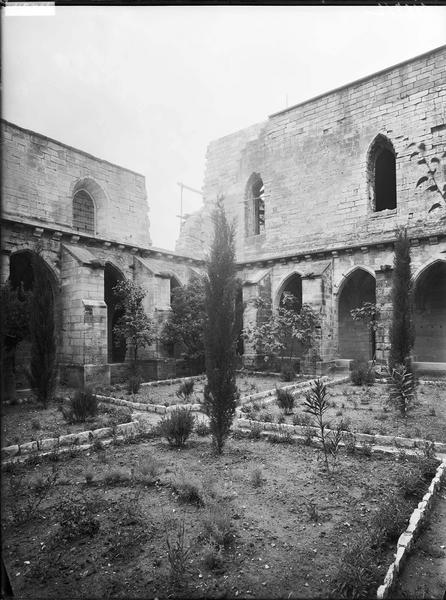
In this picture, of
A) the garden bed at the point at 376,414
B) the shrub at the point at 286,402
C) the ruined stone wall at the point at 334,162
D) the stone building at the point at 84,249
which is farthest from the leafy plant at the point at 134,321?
the shrub at the point at 286,402

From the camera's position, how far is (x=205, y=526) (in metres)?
3.23

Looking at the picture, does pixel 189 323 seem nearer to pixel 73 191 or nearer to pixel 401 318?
pixel 401 318

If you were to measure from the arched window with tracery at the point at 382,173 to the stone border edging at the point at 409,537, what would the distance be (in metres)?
12.7

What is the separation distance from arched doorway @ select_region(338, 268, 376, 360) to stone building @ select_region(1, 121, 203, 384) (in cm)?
623

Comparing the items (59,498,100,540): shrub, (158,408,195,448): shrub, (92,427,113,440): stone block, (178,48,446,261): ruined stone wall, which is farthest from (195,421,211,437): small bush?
(178,48,446,261): ruined stone wall

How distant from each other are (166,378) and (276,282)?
19.7 ft

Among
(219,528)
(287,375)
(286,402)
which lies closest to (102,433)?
(286,402)

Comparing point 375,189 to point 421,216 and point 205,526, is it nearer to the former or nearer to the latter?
point 421,216

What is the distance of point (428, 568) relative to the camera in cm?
299

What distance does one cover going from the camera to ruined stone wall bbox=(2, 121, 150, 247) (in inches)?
472

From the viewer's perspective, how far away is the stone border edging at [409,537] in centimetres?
259

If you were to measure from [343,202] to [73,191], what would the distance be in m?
10.4

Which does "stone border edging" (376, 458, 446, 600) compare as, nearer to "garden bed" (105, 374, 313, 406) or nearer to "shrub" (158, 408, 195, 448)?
"shrub" (158, 408, 195, 448)

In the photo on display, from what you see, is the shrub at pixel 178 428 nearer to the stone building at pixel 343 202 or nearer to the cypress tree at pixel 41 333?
the cypress tree at pixel 41 333
